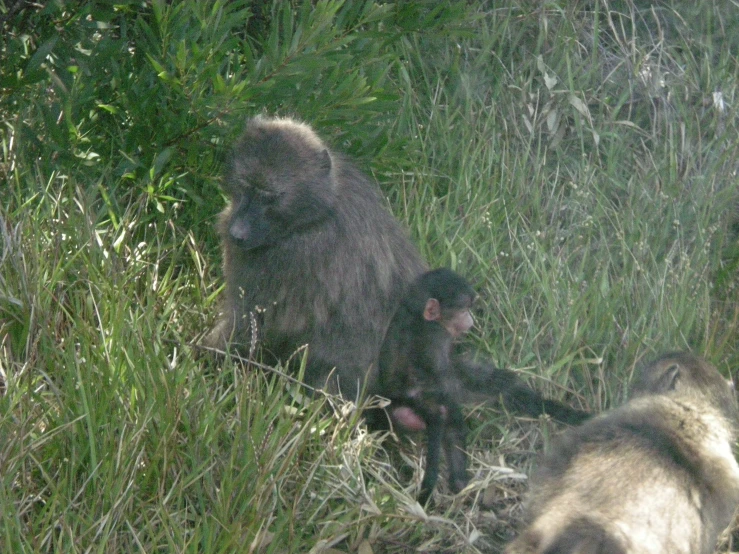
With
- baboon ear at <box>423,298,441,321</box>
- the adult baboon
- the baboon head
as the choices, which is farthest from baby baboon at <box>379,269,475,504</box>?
the baboon head

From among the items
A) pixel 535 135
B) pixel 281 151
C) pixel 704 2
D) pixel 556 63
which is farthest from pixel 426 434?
pixel 704 2

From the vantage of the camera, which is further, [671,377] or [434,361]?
[434,361]

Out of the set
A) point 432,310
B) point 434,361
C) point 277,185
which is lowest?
point 434,361

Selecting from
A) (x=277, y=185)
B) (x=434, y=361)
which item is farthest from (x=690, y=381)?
(x=277, y=185)

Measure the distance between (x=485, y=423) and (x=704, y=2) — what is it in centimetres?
292

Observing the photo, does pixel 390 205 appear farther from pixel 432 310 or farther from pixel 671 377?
pixel 671 377

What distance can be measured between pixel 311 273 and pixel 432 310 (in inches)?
19.4

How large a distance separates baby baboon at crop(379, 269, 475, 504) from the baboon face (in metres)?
0.54

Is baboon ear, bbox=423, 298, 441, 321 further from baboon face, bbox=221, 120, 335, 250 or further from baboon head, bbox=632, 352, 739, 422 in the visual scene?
baboon head, bbox=632, 352, 739, 422

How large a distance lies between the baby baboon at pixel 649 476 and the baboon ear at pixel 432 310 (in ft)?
2.39

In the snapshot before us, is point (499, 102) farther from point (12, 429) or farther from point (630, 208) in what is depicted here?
point (12, 429)

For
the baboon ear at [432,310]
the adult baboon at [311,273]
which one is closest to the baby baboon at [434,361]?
the baboon ear at [432,310]

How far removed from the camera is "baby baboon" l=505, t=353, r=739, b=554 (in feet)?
10.6

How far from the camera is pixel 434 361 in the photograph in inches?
167
